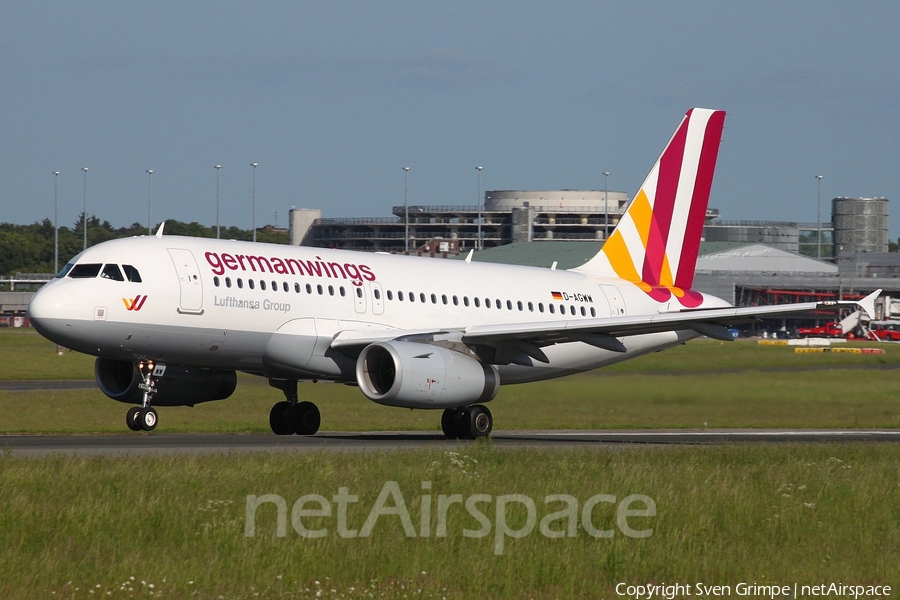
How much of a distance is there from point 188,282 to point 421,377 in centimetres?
487

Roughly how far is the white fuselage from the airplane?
1.1 inches

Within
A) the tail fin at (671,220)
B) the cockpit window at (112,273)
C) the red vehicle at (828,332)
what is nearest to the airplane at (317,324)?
the cockpit window at (112,273)

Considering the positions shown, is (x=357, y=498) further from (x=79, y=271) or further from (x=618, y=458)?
(x=79, y=271)

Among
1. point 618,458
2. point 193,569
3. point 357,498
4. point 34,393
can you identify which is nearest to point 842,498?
point 618,458

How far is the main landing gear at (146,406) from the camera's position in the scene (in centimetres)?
2436

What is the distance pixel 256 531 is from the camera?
41.3 feet

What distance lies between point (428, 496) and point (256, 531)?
106 inches

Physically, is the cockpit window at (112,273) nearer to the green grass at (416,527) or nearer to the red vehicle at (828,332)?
the green grass at (416,527)

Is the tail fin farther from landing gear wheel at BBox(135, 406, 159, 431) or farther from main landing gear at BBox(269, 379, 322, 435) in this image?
landing gear wheel at BBox(135, 406, 159, 431)

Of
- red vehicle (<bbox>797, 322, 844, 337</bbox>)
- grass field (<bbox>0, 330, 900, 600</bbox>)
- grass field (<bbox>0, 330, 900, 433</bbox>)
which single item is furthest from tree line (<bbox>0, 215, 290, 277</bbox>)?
grass field (<bbox>0, 330, 900, 600</bbox>)

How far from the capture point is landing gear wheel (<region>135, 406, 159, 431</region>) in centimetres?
2438

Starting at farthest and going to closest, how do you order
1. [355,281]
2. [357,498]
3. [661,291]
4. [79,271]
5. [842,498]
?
[661,291] < [355,281] < [79,271] < [842,498] < [357,498]
